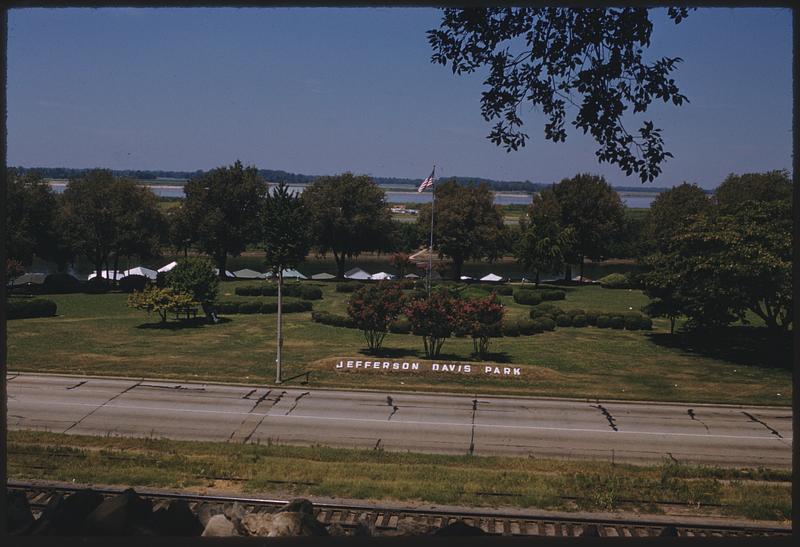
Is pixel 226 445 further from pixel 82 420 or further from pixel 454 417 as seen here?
pixel 454 417

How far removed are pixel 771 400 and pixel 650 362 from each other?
292 inches

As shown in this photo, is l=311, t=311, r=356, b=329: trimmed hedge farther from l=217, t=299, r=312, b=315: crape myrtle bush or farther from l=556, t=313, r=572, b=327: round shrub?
l=556, t=313, r=572, b=327: round shrub

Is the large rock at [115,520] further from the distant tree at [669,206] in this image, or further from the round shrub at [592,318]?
the distant tree at [669,206]

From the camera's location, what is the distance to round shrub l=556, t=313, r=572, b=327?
144 feet

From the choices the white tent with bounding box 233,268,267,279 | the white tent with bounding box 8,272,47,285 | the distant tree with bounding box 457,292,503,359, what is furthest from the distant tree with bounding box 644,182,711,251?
the white tent with bounding box 8,272,47,285

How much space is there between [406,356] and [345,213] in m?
35.2

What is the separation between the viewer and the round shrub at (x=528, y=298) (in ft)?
175

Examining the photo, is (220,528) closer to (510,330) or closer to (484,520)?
(484,520)

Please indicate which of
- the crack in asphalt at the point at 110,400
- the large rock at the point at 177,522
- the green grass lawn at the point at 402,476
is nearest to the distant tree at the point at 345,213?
the crack in asphalt at the point at 110,400

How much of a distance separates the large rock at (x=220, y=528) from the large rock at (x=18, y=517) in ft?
5.46

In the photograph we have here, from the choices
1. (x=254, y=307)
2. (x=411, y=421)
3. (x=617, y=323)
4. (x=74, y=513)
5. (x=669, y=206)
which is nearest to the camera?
(x=74, y=513)

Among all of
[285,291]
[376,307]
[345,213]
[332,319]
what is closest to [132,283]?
[285,291]

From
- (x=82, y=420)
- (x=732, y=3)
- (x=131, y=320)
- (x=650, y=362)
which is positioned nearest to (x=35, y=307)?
(x=131, y=320)

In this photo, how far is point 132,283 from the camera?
192 ft
